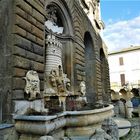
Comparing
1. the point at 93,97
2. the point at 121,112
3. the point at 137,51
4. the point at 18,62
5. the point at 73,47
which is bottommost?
the point at 121,112

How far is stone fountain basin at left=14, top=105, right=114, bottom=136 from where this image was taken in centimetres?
382

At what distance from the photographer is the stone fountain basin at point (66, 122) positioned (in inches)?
151

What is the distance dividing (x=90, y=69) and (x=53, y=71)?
7140 mm

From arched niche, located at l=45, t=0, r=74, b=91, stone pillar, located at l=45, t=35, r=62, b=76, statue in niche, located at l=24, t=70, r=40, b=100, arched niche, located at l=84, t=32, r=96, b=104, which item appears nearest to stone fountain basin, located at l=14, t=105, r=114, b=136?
statue in niche, located at l=24, t=70, r=40, b=100

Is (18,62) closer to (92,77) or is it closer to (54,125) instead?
(54,125)

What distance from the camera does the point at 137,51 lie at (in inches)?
1446

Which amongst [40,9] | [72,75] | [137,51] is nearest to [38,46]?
[40,9]

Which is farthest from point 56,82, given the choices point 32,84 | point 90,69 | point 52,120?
point 90,69

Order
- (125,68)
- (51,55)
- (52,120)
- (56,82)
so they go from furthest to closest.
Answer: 1. (125,68)
2. (51,55)
3. (56,82)
4. (52,120)

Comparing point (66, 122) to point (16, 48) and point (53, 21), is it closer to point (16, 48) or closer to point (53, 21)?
point (16, 48)

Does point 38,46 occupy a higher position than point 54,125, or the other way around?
point 38,46

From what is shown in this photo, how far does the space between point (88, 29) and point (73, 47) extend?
3.90 m

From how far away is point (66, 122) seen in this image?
477cm

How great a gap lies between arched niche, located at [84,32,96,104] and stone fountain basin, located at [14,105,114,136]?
8456 mm
